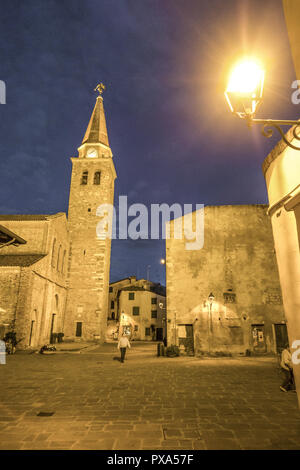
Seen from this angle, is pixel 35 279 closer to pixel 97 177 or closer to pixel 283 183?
pixel 97 177

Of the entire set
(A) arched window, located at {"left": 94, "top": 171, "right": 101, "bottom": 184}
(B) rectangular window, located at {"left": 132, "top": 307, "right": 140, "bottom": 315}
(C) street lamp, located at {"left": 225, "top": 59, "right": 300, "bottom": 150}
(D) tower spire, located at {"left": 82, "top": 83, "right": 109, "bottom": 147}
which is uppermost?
(D) tower spire, located at {"left": 82, "top": 83, "right": 109, "bottom": 147}

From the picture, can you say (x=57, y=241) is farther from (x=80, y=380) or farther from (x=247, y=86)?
(x=247, y=86)

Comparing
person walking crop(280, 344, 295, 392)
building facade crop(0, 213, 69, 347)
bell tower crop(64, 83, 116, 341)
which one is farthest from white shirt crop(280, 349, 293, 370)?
bell tower crop(64, 83, 116, 341)

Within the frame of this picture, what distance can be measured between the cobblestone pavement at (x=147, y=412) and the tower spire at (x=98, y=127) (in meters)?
30.0

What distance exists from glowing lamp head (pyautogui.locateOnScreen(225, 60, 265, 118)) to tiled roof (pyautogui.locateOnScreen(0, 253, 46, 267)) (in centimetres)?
1935

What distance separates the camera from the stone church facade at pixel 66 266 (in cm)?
1925

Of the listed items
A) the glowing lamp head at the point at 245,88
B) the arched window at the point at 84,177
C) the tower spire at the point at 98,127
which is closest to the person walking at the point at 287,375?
the glowing lamp head at the point at 245,88

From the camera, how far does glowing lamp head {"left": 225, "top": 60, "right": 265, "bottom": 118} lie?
3.48m

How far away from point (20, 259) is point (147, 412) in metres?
18.8

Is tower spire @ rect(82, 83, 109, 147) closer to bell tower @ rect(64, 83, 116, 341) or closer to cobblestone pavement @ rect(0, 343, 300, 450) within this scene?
bell tower @ rect(64, 83, 116, 341)

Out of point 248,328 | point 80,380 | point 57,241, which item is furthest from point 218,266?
point 57,241

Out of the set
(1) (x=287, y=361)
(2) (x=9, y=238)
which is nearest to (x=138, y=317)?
(1) (x=287, y=361)

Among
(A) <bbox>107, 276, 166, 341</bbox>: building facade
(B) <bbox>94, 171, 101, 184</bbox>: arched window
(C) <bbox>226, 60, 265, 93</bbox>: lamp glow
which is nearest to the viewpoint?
(C) <bbox>226, 60, 265, 93</bbox>: lamp glow

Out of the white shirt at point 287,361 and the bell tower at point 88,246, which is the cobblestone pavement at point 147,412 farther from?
the bell tower at point 88,246
